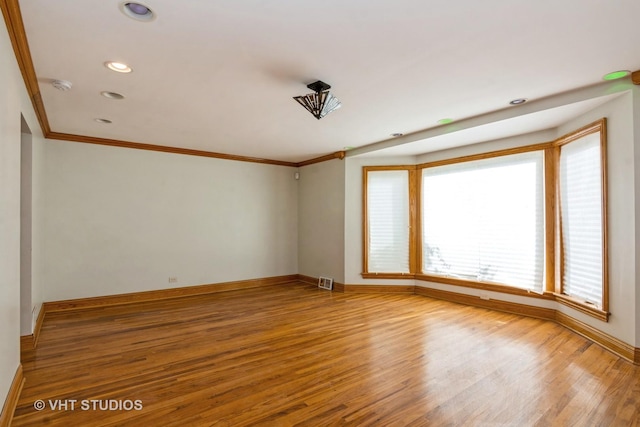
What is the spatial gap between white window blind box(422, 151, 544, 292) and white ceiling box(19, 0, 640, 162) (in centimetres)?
89

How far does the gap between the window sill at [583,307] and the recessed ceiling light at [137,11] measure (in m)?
4.68

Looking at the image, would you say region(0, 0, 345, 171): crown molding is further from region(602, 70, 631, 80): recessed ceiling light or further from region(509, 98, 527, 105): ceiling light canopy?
region(602, 70, 631, 80): recessed ceiling light

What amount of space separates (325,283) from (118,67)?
4723 millimetres

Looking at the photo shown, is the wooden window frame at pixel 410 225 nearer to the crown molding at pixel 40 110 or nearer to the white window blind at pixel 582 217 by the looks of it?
the crown molding at pixel 40 110

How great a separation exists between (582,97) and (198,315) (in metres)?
5.11

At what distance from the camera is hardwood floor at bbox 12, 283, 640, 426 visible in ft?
7.07

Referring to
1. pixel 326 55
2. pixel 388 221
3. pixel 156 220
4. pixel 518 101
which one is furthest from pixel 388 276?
pixel 326 55

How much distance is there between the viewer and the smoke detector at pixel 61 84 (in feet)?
9.56

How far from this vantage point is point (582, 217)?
3635 mm

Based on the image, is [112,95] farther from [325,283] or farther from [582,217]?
[582,217]

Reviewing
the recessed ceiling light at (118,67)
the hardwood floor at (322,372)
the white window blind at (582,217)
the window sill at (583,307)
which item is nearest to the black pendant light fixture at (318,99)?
the recessed ceiling light at (118,67)

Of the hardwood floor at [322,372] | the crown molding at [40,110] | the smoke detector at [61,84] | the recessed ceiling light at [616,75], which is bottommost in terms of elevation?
the hardwood floor at [322,372]

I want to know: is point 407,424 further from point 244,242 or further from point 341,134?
point 244,242

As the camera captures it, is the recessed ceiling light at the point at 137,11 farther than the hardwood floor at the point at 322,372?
No
